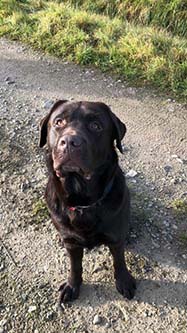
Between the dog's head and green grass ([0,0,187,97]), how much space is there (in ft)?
6.81

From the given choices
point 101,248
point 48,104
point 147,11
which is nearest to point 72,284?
point 101,248

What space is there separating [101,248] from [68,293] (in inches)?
16.1

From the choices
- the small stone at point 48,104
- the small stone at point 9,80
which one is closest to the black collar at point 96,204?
the small stone at point 48,104

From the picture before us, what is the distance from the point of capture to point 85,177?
2.45 m

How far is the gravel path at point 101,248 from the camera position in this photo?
9.63 feet

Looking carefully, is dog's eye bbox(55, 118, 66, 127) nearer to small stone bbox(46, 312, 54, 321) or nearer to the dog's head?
the dog's head

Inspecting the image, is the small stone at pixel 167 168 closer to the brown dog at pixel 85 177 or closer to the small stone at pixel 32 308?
the brown dog at pixel 85 177

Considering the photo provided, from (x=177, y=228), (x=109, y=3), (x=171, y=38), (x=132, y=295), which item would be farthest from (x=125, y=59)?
(x=132, y=295)

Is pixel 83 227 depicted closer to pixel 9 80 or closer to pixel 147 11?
pixel 9 80

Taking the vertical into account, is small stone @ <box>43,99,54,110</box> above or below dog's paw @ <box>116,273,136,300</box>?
below

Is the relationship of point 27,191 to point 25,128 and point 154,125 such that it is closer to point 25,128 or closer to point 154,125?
point 25,128

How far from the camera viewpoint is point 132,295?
118 inches

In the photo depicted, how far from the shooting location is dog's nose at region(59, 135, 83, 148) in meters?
2.25

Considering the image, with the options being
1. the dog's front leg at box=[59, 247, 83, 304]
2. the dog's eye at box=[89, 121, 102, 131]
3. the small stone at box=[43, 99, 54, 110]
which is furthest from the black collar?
the small stone at box=[43, 99, 54, 110]
